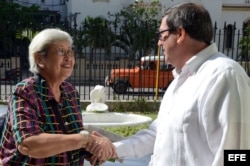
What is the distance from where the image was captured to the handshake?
8.96 feet

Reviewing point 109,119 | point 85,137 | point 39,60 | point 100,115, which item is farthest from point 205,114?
point 109,119

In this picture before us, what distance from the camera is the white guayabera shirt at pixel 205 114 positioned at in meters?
2.09

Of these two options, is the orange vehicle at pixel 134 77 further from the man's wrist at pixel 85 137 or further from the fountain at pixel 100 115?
the man's wrist at pixel 85 137

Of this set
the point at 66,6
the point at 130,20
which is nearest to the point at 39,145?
the point at 130,20

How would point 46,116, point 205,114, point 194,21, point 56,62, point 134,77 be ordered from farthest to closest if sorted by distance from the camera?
point 134,77 → point 56,62 → point 46,116 → point 194,21 → point 205,114

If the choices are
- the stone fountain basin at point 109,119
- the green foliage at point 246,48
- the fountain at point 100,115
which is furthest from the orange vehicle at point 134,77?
the fountain at point 100,115

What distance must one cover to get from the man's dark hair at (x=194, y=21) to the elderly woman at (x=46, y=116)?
2.51 feet

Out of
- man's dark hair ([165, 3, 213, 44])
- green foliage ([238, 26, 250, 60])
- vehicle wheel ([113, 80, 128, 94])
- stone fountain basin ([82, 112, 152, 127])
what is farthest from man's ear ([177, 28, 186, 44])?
vehicle wheel ([113, 80, 128, 94])

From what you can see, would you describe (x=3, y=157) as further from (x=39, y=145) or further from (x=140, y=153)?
(x=140, y=153)

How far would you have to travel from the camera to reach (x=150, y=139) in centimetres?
291

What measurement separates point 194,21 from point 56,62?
34.3 inches

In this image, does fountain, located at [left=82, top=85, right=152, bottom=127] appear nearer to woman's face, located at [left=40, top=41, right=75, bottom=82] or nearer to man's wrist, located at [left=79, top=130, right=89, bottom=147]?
woman's face, located at [left=40, top=41, right=75, bottom=82]

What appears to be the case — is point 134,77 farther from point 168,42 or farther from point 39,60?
point 168,42

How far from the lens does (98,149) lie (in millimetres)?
2797
